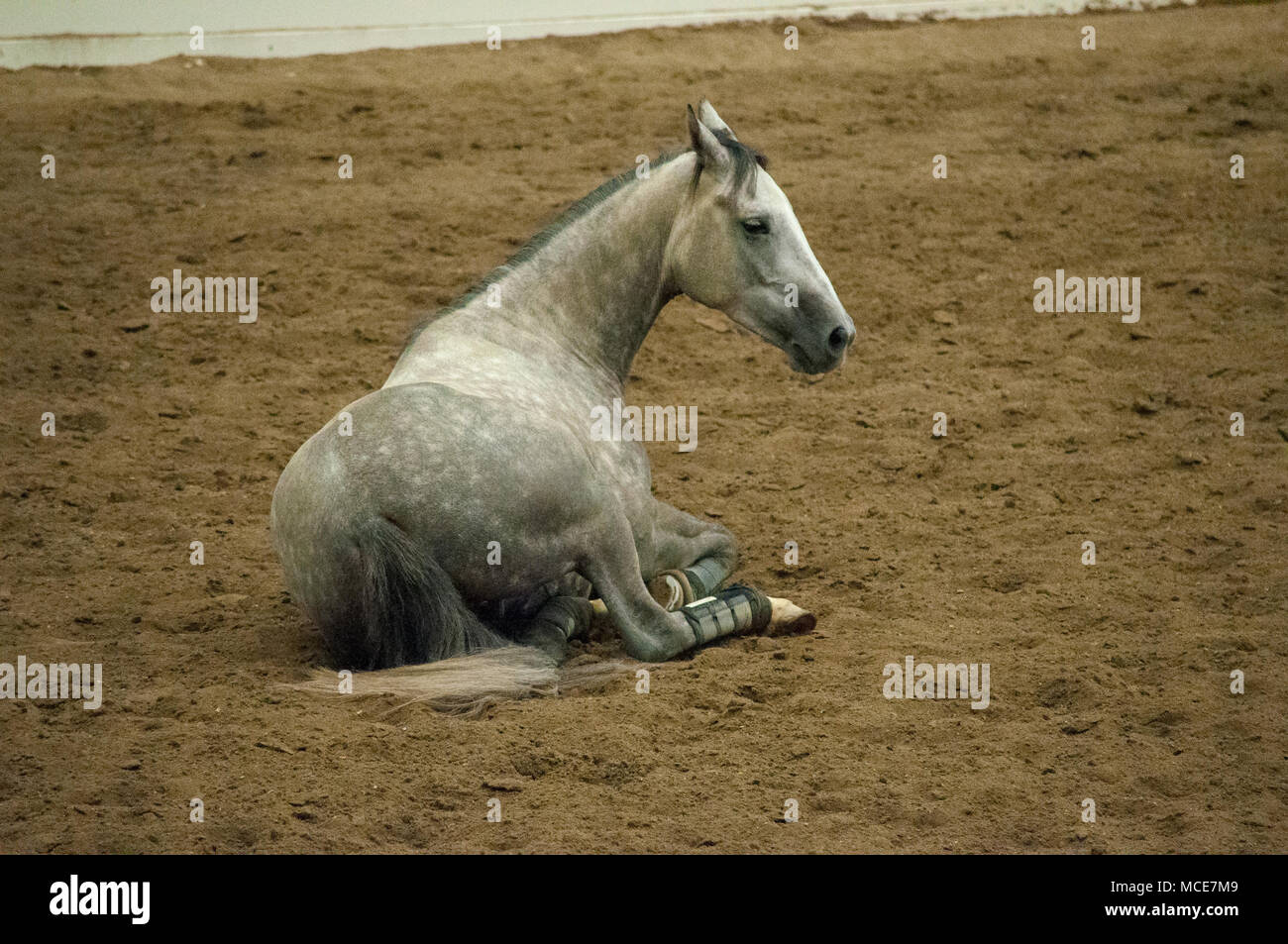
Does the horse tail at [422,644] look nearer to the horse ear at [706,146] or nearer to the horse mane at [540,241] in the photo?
the horse mane at [540,241]

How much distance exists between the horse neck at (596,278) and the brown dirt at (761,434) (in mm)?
1245

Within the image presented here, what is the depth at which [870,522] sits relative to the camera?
638cm

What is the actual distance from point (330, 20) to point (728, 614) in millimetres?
8373

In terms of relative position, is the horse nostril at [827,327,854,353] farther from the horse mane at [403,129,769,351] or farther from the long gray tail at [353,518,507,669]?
the long gray tail at [353,518,507,669]

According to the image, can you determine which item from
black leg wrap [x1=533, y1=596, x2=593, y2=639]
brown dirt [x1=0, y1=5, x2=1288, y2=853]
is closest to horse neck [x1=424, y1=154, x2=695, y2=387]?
black leg wrap [x1=533, y1=596, x2=593, y2=639]

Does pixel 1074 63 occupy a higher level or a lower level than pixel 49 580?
higher

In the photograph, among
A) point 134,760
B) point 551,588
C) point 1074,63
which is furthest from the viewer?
point 1074,63

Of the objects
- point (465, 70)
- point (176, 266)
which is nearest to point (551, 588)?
point (176, 266)

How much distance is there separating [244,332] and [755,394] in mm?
2996

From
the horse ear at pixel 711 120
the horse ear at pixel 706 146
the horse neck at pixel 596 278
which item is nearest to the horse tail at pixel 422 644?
the horse neck at pixel 596 278

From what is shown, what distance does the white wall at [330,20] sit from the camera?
446 inches

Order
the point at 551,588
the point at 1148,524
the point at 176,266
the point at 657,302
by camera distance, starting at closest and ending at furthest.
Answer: the point at 551,588, the point at 657,302, the point at 1148,524, the point at 176,266

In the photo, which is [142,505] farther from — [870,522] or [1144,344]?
[1144,344]

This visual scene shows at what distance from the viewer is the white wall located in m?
11.3
